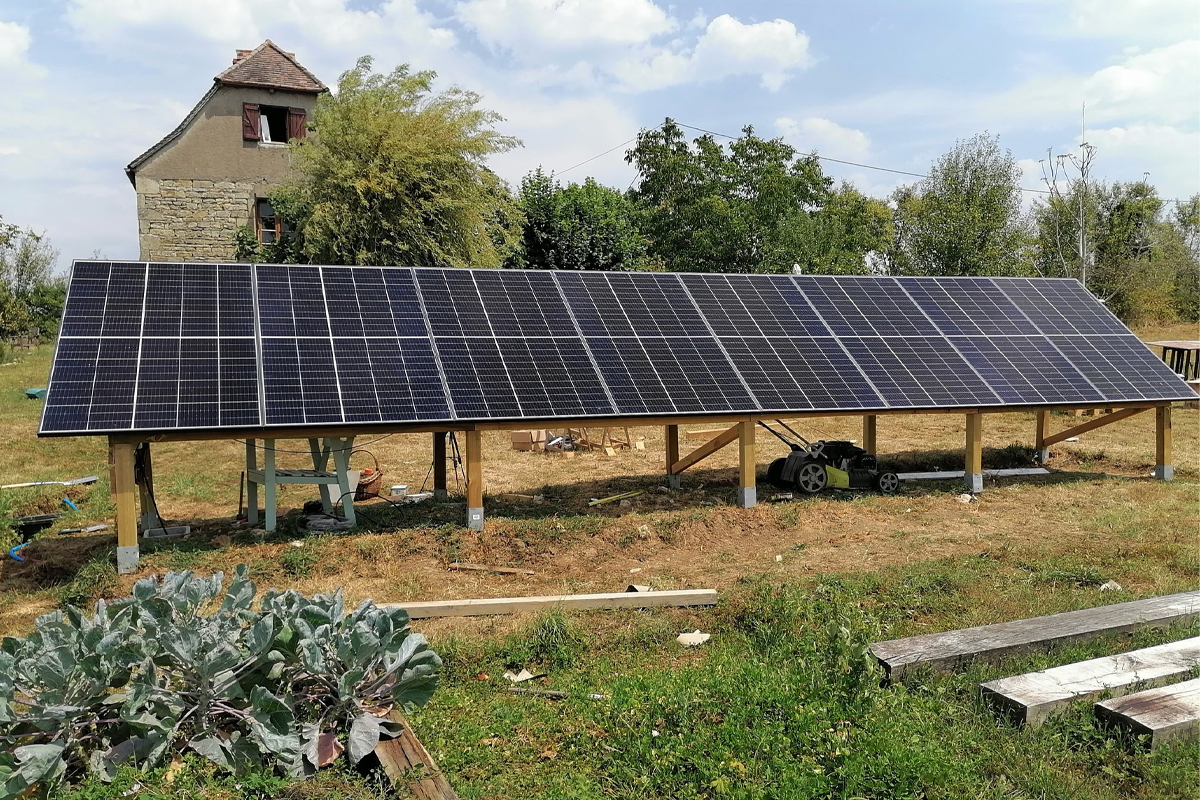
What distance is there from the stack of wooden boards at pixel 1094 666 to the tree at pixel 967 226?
1023 inches

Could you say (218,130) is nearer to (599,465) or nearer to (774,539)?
(599,465)

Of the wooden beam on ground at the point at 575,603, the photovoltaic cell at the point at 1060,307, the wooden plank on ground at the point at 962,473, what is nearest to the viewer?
the wooden beam on ground at the point at 575,603

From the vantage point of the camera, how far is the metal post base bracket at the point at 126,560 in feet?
33.8

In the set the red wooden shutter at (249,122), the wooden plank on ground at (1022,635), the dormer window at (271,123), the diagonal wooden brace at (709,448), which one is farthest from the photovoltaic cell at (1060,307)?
the red wooden shutter at (249,122)

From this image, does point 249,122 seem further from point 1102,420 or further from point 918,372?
point 1102,420

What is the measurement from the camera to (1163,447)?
15711 mm

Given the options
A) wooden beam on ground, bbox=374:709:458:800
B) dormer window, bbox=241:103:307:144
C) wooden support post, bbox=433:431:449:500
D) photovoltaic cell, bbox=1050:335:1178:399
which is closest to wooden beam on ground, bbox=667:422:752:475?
wooden support post, bbox=433:431:449:500

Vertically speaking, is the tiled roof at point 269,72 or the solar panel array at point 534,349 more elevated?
the tiled roof at point 269,72

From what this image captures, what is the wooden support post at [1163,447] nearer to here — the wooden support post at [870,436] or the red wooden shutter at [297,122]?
the wooden support post at [870,436]

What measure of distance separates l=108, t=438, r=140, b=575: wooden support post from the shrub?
5.08 metres

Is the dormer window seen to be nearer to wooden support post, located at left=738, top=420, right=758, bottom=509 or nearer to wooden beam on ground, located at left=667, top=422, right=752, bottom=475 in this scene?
wooden beam on ground, located at left=667, top=422, right=752, bottom=475

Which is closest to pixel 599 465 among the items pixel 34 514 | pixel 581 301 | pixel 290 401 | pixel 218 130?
pixel 581 301

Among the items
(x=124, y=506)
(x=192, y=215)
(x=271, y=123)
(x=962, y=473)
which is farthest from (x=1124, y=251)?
(x=124, y=506)

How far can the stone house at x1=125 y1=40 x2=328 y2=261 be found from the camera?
96.0 feet
